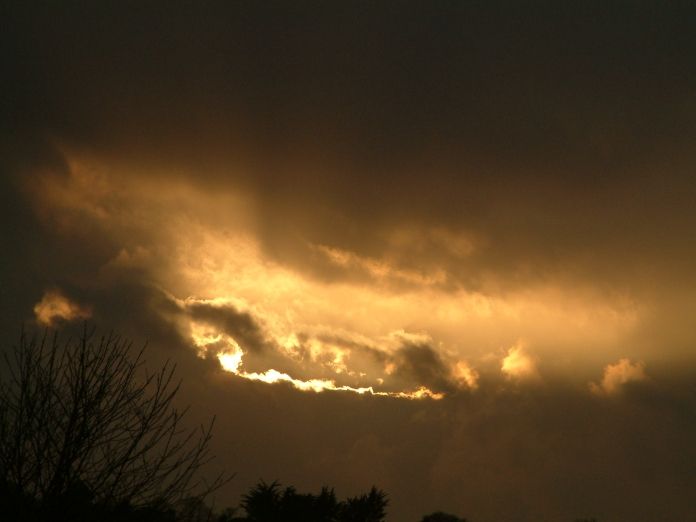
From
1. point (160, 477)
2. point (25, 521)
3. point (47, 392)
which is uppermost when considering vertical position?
point (47, 392)

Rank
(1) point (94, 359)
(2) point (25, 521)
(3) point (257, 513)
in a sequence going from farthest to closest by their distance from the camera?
(3) point (257, 513) → (1) point (94, 359) → (2) point (25, 521)

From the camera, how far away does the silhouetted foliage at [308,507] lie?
64.3 metres

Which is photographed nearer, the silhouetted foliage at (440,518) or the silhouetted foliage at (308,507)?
the silhouetted foliage at (308,507)

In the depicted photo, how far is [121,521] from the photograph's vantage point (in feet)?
49.6

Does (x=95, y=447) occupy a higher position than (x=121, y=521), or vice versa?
(x=95, y=447)

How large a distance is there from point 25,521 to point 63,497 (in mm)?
792

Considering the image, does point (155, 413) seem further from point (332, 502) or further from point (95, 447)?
point (332, 502)

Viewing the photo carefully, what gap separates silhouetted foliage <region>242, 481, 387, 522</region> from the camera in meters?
64.3

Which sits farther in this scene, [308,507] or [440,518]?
[440,518]

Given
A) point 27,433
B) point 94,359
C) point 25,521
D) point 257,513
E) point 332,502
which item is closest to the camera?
point 25,521

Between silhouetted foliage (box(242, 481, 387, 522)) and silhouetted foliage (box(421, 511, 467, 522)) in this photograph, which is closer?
silhouetted foliage (box(242, 481, 387, 522))

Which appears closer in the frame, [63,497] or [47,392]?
[63,497]

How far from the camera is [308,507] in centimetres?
6631

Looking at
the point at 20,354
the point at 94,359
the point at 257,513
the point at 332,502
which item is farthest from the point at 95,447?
the point at 332,502
